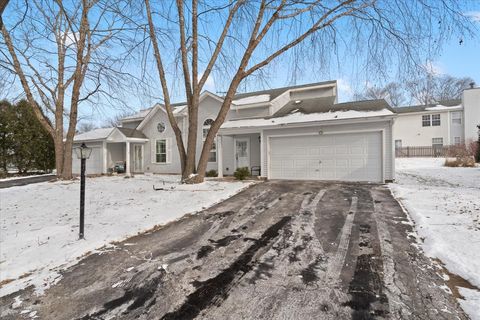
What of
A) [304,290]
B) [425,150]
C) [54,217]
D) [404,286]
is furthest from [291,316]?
[425,150]

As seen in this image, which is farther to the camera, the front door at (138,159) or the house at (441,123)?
the house at (441,123)

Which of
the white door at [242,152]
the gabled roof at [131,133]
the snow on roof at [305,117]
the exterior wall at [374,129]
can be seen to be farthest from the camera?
the gabled roof at [131,133]

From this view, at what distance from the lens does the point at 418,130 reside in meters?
27.5

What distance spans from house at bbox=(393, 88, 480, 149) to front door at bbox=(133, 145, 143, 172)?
22751 millimetres

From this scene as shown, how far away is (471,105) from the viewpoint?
83.5 feet

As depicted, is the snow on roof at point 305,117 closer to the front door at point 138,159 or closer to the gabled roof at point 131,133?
the gabled roof at point 131,133

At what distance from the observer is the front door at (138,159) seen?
771 inches

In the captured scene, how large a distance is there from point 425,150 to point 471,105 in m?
6.15

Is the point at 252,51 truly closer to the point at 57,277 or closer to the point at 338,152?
the point at 338,152

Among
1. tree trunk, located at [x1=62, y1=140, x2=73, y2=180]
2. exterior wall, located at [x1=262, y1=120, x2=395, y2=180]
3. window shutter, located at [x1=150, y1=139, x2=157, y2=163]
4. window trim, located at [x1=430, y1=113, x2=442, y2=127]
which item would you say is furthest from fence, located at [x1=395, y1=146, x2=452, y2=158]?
tree trunk, located at [x1=62, y1=140, x2=73, y2=180]

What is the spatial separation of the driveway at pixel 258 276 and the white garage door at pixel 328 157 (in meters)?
5.32

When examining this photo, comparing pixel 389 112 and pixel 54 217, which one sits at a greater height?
pixel 389 112

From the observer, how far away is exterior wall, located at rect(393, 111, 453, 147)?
26438mm

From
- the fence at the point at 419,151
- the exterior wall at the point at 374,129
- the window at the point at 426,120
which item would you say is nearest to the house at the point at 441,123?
the window at the point at 426,120
